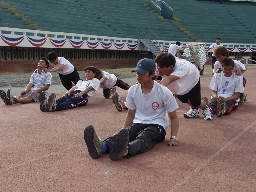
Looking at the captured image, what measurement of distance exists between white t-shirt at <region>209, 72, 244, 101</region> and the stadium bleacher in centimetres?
1325

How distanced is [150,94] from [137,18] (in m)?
24.8

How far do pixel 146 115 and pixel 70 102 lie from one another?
11.4 ft

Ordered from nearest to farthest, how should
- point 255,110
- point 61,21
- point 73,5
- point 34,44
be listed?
point 255,110 < point 34,44 < point 61,21 < point 73,5

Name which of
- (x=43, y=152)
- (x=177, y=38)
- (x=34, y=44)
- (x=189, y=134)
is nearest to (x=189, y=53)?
(x=34, y=44)

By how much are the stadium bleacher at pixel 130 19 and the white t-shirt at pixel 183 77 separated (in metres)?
13.7

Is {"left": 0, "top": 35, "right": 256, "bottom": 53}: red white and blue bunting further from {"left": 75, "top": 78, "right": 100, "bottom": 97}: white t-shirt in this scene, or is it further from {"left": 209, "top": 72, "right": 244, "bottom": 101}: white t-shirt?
{"left": 209, "top": 72, "right": 244, "bottom": 101}: white t-shirt

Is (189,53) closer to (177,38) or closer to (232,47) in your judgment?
(177,38)

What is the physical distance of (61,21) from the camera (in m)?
20.5

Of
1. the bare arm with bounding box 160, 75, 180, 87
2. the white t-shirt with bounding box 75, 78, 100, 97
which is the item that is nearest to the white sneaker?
the bare arm with bounding box 160, 75, 180, 87

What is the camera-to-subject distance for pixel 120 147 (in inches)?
123

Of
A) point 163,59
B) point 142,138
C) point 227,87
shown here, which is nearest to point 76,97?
point 163,59

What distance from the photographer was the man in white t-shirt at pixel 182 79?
169 inches

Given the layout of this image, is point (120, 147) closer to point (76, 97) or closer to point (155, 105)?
point (155, 105)

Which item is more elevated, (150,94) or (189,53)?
(150,94)
